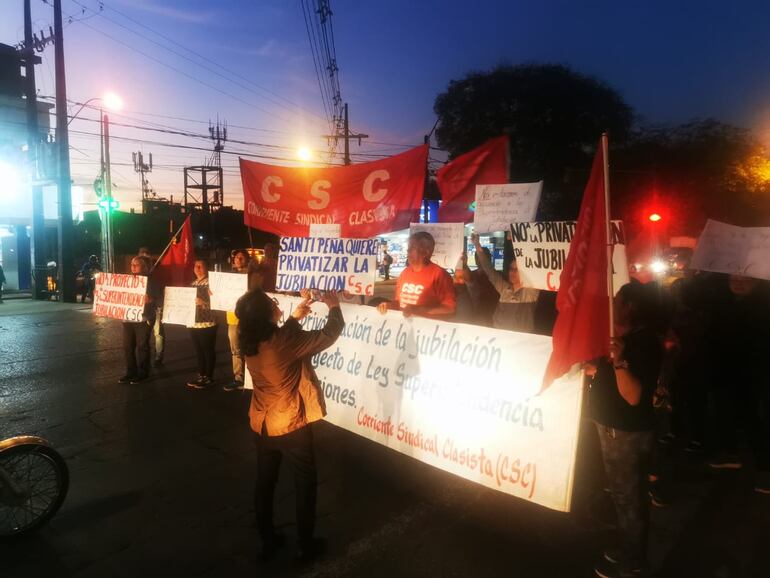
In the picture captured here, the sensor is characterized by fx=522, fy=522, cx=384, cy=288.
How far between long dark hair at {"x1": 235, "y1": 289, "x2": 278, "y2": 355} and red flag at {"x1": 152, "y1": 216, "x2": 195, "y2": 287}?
5554 millimetres

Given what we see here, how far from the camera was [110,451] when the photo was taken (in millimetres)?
5340

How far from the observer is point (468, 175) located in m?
6.22

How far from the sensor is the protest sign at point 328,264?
5.46m

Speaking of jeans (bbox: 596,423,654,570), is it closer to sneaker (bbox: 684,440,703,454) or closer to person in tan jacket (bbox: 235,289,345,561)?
person in tan jacket (bbox: 235,289,345,561)

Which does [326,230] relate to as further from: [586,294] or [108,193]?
[108,193]

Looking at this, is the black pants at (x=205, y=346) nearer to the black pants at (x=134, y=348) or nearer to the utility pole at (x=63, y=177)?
the black pants at (x=134, y=348)

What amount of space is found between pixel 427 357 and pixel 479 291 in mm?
3749

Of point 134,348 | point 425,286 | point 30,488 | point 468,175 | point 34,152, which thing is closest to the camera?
point 30,488

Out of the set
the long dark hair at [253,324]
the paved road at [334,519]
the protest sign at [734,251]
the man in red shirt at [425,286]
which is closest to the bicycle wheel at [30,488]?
the paved road at [334,519]

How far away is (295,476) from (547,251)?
120 inches

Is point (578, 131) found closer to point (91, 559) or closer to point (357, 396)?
point (357, 396)

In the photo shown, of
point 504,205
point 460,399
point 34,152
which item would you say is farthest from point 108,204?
point 460,399

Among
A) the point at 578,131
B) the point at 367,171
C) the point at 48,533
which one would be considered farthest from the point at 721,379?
the point at 578,131

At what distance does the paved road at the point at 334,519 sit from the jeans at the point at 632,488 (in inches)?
19.2
